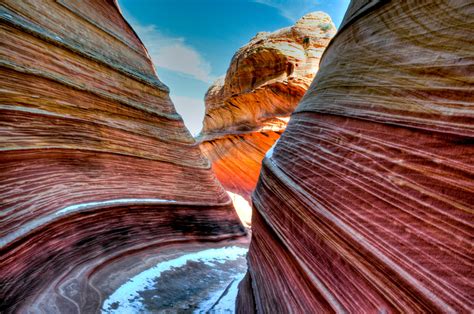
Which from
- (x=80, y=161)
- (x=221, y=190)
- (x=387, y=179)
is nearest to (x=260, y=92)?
(x=221, y=190)

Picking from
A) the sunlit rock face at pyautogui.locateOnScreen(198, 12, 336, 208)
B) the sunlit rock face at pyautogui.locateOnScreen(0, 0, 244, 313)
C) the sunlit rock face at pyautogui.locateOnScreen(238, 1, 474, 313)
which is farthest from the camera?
the sunlit rock face at pyautogui.locateOnScreen(198, 12, 336, 208)

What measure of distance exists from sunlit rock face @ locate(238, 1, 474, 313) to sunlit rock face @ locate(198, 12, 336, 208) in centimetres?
492

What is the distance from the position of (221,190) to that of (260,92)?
4.18 metres

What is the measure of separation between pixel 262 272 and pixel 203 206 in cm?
124

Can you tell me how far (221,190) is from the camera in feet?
8.85

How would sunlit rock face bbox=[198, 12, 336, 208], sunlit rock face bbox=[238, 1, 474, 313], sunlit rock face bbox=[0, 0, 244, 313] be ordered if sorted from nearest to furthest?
sunlit rock face bbox=[238, 1, 474, 313], sunlit rock face bbox=[0, 0, 244, 313], sunlit rock face bbox=[198, 12, 336, 208]

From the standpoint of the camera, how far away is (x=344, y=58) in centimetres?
106

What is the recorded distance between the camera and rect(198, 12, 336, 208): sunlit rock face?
5.86 metres

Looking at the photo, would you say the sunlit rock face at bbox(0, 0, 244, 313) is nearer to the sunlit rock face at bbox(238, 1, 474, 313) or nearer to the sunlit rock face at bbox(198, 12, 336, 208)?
the sunlit rock face at bbox(238, 1, 474, 313)

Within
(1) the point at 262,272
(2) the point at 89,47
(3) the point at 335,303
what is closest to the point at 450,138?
(3) the point at 335,303

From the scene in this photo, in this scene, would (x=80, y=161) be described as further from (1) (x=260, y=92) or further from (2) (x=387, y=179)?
(1) (x=260, y=92)

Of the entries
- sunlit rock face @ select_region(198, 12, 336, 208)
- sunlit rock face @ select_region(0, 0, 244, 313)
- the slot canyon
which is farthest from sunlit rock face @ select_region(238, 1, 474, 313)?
sunlit rock face @ select_region(198, 12, 336, 208)

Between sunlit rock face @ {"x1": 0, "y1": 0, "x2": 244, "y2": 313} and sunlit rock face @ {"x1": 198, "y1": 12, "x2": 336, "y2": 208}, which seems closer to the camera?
sunlit rock face @ {"x1": 0, "y1": 0, "x2": 244, "y2": 313}

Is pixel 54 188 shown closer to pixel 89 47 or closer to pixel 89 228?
pixel 89 228
